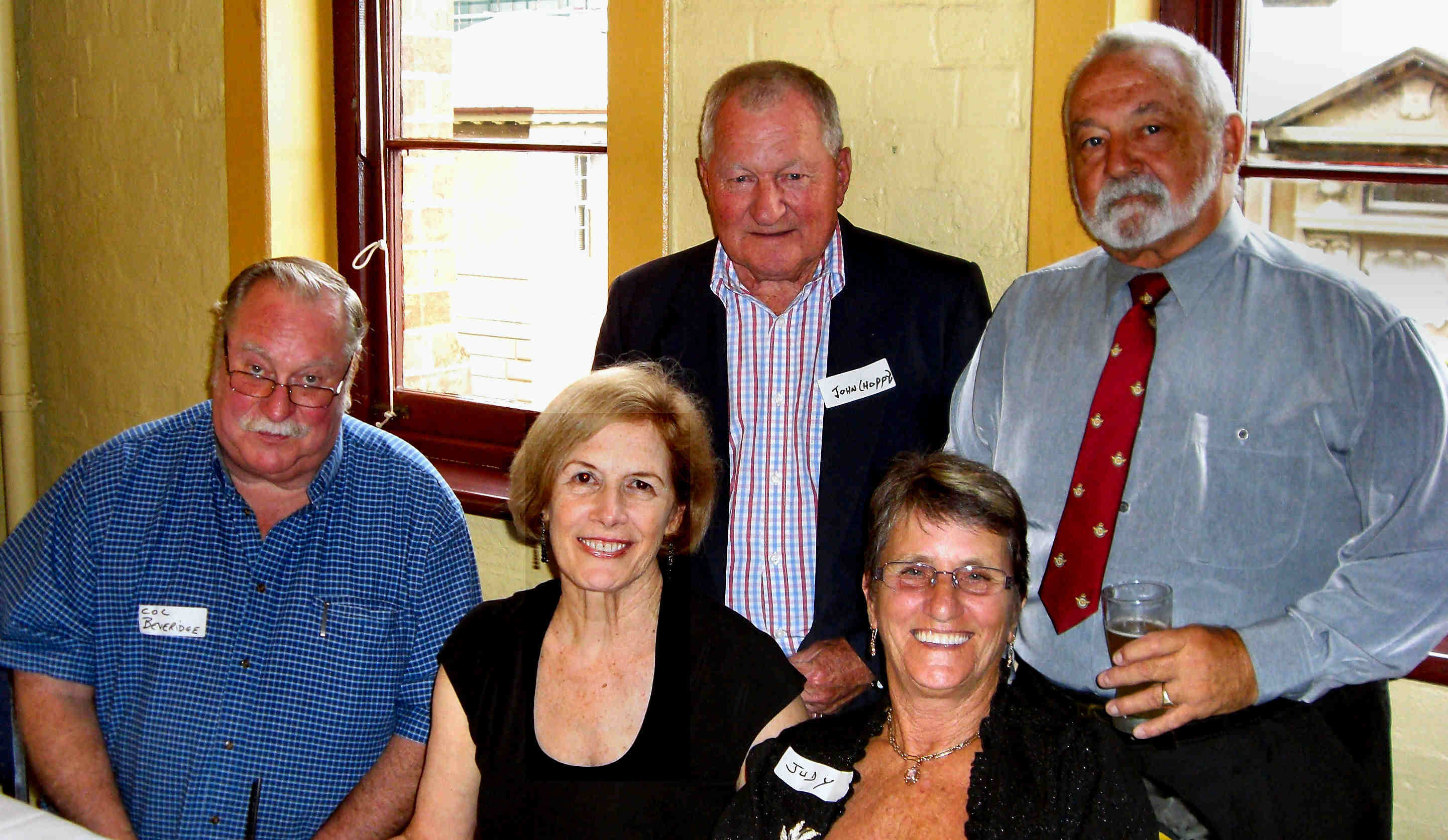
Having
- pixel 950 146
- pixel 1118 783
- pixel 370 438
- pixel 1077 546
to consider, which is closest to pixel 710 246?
pixel 950 146

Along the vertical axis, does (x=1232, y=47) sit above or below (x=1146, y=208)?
above

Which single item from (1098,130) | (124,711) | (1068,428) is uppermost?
(1098,130)

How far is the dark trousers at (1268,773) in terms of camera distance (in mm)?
1777

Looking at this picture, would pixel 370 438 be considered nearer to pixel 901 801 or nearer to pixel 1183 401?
pixel 901 801

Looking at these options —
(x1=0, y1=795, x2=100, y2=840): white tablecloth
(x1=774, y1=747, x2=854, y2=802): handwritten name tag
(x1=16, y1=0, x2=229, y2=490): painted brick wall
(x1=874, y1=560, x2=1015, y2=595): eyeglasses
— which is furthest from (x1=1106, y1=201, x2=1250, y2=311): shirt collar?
(x1=16, y1=0, x2=229, y2=490): painted brick wall

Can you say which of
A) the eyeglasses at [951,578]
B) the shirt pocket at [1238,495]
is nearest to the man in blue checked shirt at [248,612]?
the eyeglasses at [951,578]

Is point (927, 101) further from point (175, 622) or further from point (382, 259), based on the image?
point (382, 259)

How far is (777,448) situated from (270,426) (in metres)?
0.91

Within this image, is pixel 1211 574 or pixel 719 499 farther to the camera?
pixel 719 499

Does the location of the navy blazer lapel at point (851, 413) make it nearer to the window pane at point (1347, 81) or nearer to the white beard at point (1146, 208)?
the white beard at point (1146, 208)

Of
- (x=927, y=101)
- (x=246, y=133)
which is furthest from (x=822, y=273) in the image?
(x=246, y=133)

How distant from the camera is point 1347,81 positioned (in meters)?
2.40

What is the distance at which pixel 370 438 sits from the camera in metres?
2.50

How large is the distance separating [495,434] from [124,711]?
4.76 ft
